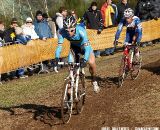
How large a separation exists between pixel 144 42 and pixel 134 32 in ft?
35.0

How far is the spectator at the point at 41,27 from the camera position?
2167 cm

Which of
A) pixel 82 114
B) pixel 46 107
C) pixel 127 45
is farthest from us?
pixel 127 45

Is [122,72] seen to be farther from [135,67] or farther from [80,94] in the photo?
[80,94]

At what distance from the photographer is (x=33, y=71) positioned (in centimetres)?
2281

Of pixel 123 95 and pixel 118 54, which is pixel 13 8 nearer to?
pixel 118 54

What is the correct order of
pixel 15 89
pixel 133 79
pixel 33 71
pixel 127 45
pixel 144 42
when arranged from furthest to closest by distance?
pixel 144 42, pixel 33 71, pixel 15 89, pixel 133 79, pixel 127 45

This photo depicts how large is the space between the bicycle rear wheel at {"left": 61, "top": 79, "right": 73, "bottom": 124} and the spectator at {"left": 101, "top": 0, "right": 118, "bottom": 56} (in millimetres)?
12374

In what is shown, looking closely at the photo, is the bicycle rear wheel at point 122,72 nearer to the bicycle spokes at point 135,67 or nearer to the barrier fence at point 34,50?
the bicycle spokes at point 135,67

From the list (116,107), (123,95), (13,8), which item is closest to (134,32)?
(123,95)

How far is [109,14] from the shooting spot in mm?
25016

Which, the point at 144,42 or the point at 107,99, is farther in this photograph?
the point at 144,42

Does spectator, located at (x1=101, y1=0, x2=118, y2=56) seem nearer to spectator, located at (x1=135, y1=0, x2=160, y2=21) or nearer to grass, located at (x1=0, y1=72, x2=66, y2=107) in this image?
spectator, located at (x1=135, y1=0, x2=160, y2=21)

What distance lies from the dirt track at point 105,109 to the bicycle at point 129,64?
272 mm

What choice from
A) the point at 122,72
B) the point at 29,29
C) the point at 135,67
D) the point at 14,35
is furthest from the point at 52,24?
the point at 122,72
